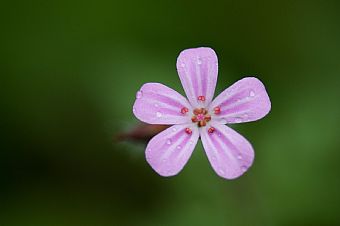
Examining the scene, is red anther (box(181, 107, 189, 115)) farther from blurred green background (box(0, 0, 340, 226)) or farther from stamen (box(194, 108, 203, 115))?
blurred green background (box(0, 0, 340, 226))

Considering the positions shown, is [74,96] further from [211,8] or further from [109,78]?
[211,8]

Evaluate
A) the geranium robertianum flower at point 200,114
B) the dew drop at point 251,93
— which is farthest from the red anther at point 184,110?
the dew drop at point 251,93

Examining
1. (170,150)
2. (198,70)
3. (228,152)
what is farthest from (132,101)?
(228,152)

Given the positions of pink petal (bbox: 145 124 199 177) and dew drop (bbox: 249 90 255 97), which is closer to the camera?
pink petal (bbox: 145 124 199 177)

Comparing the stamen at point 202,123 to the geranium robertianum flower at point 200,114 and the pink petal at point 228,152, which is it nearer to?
the geranium robertianum flower at point 200,114

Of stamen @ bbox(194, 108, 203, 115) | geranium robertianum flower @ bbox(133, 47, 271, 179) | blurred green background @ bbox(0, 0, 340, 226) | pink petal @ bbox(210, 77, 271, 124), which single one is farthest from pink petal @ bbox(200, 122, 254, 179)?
blurred green background @ bbox(0, 0, 340, 226)

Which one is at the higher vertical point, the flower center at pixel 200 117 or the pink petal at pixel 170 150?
the flower center at pixel 200 117
